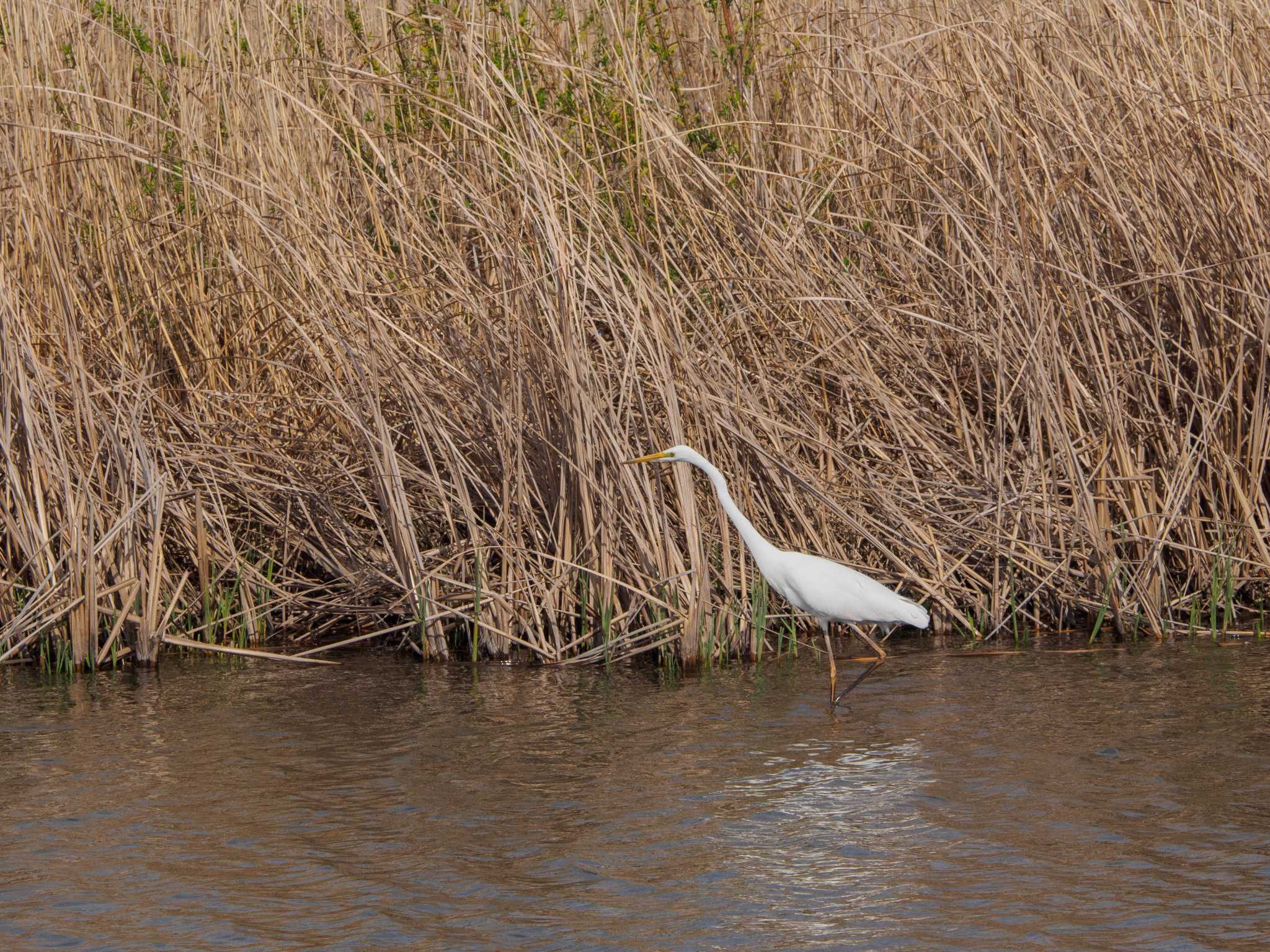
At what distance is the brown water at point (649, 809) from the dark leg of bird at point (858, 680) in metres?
0.05

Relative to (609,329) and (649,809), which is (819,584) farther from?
(609,329)

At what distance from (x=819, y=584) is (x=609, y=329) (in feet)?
5.20

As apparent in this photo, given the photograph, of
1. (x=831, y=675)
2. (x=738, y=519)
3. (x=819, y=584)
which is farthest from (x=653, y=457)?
(x=831, y=675)

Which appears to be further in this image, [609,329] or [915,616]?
[609,329]

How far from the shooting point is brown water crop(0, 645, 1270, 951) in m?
3.46

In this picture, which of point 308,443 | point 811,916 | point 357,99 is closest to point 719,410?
point 308,443

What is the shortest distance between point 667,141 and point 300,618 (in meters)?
2.37

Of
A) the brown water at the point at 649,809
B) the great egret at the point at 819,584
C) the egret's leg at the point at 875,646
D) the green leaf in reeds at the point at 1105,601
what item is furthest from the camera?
the green leaf in reeds at the point at 1105,601

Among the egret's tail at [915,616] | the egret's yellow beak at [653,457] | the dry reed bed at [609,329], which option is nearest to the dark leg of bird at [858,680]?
the egret's tail at [915,616]

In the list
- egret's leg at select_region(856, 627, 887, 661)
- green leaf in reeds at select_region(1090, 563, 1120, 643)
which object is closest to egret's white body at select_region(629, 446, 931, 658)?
egret's leg at select_region(856, 627, 887, 661)

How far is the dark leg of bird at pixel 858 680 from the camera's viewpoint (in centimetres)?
533

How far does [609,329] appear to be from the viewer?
6.43m

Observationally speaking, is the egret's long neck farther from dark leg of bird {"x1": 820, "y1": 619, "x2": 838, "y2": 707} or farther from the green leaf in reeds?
the green leaf in reeds

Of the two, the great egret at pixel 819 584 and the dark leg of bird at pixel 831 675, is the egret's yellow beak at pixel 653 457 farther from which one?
the dark leg of bird at pixel 831 675
